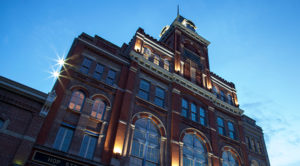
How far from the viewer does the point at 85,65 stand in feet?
68.4

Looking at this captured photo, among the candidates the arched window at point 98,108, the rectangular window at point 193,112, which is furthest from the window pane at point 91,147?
the rectangular window at point 193,112

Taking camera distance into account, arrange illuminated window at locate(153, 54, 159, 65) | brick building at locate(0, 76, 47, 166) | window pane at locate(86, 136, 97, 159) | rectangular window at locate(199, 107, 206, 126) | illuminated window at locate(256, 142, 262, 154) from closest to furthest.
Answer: brick building at locate(0, 76, 47, 166), window pane at locate(86, 136, 97, 159), rectangular window at locate(199, 107, 206, 126), illuminated window at locate(153, 54, 159, 65), illuminated window at locate(256, 142, 262, 154)

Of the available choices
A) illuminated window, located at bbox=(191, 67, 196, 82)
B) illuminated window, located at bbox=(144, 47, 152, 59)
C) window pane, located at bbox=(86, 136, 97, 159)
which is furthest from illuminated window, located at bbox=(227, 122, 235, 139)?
window pane, located at bbox=(86, 136, 97, 159)

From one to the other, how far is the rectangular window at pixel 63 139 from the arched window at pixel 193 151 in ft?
33.6

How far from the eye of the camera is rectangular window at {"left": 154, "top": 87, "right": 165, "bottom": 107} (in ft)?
75.8

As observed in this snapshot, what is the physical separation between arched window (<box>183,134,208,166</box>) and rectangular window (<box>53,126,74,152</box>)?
1023 cm

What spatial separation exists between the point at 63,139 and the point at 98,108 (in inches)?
149

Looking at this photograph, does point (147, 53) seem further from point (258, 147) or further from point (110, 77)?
point (258, 147)

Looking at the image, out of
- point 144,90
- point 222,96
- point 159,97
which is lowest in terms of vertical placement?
point 159,97

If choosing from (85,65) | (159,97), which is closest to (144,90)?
(159,97)

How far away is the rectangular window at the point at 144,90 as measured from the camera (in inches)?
886

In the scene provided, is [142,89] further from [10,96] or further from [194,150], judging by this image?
[10,96]

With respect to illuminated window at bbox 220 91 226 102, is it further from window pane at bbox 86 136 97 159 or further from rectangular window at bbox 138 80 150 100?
window pane at bbox 86 136 97 159

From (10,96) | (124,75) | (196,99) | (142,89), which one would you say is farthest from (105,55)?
(196,99)
